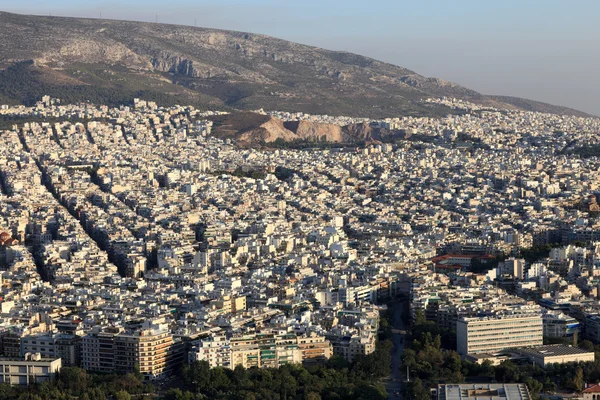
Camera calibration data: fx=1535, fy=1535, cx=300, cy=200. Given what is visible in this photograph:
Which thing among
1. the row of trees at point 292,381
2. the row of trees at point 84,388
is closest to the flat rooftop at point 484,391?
the row of trees at point 292,381

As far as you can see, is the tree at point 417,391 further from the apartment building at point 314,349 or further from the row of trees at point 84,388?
the row of trees at point 84,388

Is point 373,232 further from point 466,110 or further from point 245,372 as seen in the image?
point 466,110

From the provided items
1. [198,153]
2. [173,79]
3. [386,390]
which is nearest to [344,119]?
[173,79]

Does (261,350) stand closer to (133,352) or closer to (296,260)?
(133,352)

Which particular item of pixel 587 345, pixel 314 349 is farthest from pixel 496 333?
pixel 314 349

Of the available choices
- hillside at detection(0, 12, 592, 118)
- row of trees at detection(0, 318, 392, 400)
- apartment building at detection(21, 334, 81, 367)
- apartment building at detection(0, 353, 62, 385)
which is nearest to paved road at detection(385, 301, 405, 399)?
row of trees at detection(0, 318, 392, 400)

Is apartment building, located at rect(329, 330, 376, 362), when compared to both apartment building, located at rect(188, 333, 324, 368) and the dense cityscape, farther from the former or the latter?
apartment building, located at rect(188, 333, 324, 368)
